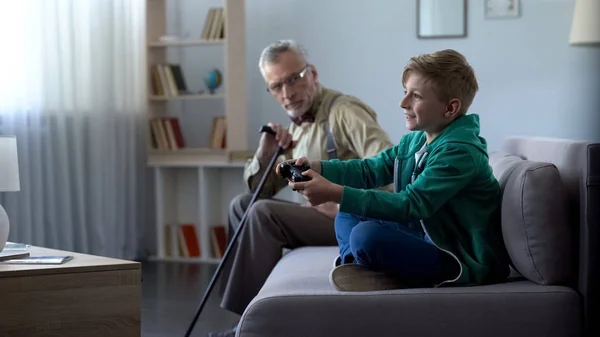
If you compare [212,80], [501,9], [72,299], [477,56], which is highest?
[501,9]

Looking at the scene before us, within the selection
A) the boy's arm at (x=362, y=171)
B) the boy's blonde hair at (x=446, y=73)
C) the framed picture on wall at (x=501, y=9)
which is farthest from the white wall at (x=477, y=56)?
the boy's blonde hair at (x=446, y=73)

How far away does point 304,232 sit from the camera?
3.02 meters

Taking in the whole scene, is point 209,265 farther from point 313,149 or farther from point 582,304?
point 582,304

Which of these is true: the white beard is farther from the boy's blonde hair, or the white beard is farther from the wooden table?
the boy's blonde hair

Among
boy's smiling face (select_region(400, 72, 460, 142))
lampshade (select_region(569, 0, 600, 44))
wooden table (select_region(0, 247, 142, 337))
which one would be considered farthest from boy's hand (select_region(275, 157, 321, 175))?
lampshade (select_region(569, 0, 600, 44))

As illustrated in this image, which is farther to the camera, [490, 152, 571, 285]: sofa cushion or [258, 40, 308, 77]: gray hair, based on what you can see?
[258, 40, 308, 77]: gray hair

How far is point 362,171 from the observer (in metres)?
2.34

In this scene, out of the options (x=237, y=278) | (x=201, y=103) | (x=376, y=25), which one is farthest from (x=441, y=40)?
(x=237, y=278)

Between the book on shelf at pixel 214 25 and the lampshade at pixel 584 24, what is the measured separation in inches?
85.0

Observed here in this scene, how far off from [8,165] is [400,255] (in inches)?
53.7

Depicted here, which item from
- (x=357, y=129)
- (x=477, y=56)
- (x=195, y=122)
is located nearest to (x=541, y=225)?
A: (x=357, y=129)

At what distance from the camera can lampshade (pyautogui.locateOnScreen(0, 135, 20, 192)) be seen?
2646 millimetres

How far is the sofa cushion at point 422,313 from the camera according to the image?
1.90 metres

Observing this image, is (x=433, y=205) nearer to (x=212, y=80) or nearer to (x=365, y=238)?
(x=365, y=238)
